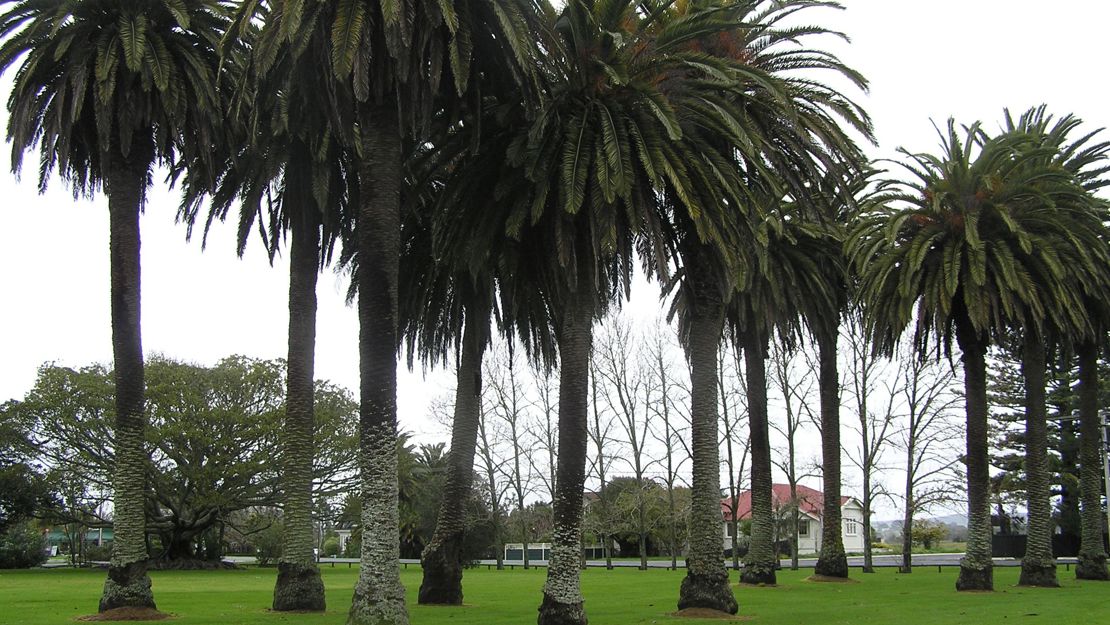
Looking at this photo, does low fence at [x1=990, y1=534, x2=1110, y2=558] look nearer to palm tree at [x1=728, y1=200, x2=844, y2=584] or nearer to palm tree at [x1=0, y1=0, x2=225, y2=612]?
palm tree at [x1=728, y1=200, x2=844, y2=584]

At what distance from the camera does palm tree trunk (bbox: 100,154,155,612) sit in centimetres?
2188

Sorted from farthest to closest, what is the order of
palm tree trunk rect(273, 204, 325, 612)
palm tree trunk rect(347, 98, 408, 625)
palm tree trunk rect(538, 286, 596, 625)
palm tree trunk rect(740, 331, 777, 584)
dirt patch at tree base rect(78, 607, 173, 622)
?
palm tree trunk rect(740, 331, 777, 584)
palm tree trunk rect(273, 204, 325, 612)
dirt patch at tree base rect(78, 607, 173, 622)
palm tree trunk rect(538, 286, 596, 625)
palm tree trunk rect(347, 98, 408, 625)

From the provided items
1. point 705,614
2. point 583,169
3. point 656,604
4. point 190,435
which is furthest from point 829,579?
point 190,435

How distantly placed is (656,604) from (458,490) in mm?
6609

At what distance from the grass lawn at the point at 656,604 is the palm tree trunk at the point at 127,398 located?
55.5 inches

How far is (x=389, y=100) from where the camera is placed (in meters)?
19.0

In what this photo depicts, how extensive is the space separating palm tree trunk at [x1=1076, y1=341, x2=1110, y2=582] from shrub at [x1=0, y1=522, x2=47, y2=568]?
192ft

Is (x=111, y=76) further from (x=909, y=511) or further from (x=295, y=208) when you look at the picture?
(x=909, y=511)

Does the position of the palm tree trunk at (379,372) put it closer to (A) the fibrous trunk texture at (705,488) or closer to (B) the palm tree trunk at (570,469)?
→ (B) the palm tree trunk at (570,469)

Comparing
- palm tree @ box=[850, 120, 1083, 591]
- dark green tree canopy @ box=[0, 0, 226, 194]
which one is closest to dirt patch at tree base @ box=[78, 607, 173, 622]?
dark green tree canopy @ box=[0, 0, 226, 194]

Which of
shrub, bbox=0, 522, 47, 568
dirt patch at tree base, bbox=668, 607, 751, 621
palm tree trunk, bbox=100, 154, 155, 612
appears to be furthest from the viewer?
shrub, bbox=0, 522, 47, 568

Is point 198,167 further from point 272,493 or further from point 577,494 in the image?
point 272,493

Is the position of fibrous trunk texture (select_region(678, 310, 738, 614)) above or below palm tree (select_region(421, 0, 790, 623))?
below

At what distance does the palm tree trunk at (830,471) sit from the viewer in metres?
38.9
